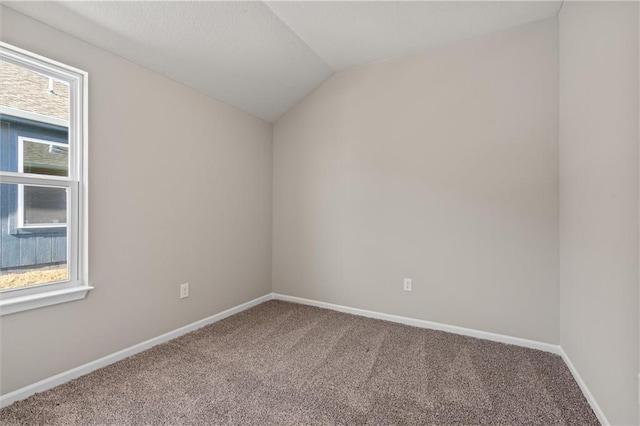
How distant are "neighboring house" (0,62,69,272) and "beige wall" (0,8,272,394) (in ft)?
0.51

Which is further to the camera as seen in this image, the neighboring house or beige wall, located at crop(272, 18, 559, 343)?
beige wall, located at crop(272, 18, 559, 343)

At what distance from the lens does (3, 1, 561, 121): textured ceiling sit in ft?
5.73

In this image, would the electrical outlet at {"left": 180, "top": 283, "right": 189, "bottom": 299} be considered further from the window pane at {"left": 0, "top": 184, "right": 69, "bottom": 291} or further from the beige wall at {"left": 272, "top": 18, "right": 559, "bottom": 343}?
the beige wall at {"left": 272, "top": 18, "right": 559, "bottom": 343}

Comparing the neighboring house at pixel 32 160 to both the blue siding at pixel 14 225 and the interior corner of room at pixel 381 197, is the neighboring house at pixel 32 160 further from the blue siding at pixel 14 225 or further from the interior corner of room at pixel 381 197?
the interior corner of room at pixel 381 197

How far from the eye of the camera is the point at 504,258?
89.6 inches

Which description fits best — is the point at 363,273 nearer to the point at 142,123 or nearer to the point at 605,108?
the point at 605,108

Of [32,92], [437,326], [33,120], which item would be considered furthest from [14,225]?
[437,326]

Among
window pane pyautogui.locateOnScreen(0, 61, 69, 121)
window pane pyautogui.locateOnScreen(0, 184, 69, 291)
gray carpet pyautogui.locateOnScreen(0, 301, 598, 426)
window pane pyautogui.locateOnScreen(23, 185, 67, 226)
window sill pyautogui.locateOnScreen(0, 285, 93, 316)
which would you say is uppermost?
window pane pyautogui.locateOnScreen(0, 61, 69, 121)

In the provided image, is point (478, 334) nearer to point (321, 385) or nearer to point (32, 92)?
point (321, 385)

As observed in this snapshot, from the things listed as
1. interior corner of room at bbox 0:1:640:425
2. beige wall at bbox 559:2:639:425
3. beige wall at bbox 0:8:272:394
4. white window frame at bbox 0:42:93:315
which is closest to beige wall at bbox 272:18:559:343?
interior corner of room at bbox 0:1:640:425

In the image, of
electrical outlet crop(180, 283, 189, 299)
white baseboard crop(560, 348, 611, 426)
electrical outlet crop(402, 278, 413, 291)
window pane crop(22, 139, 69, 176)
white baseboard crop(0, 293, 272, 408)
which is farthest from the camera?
electrical outlet crop(402, 278, 413, 291)

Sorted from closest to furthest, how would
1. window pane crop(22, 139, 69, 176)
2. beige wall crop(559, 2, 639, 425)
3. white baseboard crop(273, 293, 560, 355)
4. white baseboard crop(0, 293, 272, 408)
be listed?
beige wall crop(559, 2, 639, 425) < white baseboard crop(0, 293, 272, 408) < window pane crop(22, 139, 69, 176) < white baseboard crop(273, 293, 560, 355)

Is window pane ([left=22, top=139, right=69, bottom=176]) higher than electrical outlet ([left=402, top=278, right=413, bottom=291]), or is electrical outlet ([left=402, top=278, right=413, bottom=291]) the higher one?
window pane ([left=22, top=139, right=69, bottom=176])

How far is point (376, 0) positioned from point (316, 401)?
249 cm
